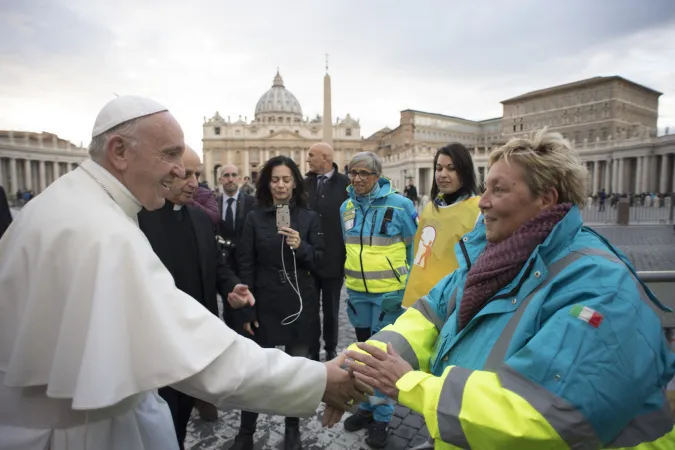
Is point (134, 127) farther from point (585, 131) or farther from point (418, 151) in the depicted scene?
point (585, 131)

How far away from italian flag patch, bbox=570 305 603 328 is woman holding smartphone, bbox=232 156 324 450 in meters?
2.40

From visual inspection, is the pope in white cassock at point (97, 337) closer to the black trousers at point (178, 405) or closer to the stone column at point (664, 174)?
the black trousers at point (178, 405)

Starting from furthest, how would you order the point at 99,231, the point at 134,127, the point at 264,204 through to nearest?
1. the point at 264,204
2. the point at 134,127
3. the point at 99,231

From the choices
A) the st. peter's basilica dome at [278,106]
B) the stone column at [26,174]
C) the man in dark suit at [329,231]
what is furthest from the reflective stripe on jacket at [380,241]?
the st. peter's basilica dome at [278,106]

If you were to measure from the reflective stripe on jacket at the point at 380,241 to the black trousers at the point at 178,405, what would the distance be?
5.55 feet

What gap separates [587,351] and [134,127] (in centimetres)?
178

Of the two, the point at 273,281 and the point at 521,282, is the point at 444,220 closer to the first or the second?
the point at 273,281

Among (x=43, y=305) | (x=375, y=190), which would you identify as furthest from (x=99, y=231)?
(x=375, y=190)

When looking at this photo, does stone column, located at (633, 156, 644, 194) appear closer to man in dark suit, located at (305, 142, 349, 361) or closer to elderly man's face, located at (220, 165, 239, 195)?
man in dark suit, located at (305, 142, 349, 361)

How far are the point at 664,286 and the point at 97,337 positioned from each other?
3.48 m

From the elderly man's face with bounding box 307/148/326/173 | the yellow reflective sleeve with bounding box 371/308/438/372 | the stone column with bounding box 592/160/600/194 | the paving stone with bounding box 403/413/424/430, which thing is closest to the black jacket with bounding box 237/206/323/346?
Answer: the paving stone with bounding box 403/413/424/430

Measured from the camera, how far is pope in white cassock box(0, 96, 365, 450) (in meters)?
1.31

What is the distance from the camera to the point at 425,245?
11.1 ft

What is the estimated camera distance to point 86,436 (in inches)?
56.5
